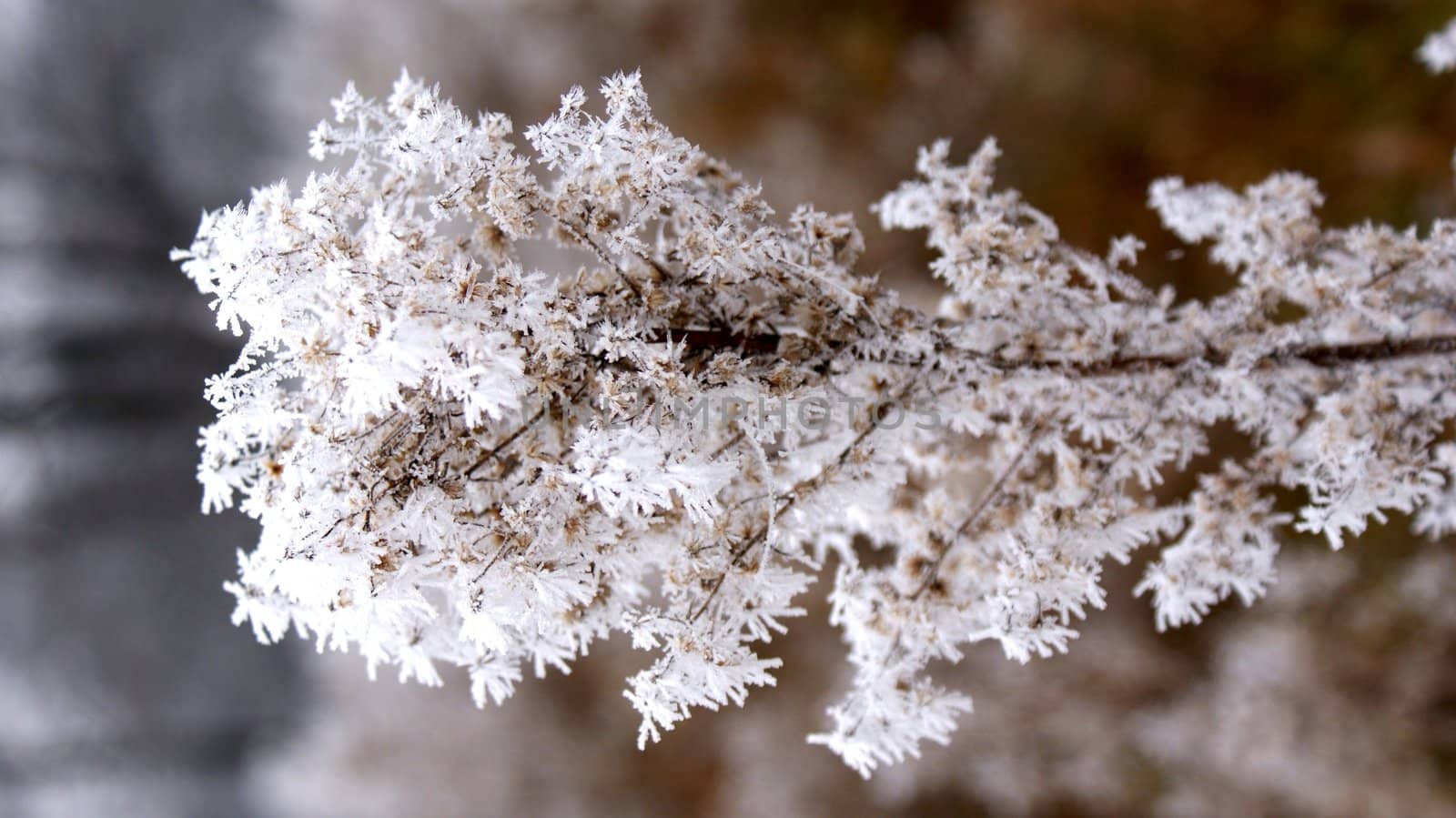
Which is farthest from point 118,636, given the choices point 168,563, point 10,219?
point 10,219

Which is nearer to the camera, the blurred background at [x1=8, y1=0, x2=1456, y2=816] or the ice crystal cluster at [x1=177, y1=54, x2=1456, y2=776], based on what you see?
the ice crystal cluster at [x1=177, y1=54, x2=1456, y2=776]

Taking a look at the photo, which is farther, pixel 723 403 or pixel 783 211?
pixel 783 211

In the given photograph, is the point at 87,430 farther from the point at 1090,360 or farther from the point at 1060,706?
the point at 1090,360

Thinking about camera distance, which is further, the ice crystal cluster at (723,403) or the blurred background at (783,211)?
the blurred background at (783,211)

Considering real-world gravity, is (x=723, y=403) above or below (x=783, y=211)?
below

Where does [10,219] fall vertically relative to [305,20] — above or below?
below
